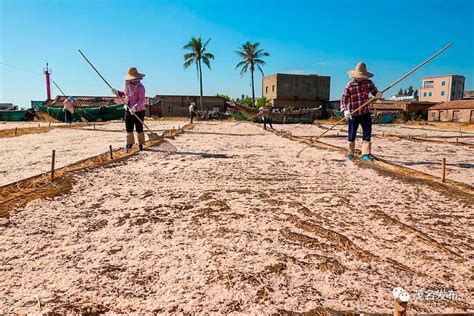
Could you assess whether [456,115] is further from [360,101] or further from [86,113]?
[86,113]

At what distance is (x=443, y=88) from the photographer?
53.6 m

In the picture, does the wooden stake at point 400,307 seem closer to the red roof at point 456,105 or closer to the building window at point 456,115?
the red roof at point 456,105

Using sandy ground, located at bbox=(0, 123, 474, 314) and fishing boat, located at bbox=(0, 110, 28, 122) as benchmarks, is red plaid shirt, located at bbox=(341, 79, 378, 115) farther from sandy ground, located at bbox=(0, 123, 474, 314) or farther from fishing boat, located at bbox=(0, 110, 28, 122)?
fishing boat, located at bbox=(0, 110, 28, 122)

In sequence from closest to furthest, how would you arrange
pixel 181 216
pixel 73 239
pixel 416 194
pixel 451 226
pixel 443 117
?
1. pixel 73 239
2. pixel 451 226
3. pixel 181 216
4. pixel 416 194
5. pixel 443 117

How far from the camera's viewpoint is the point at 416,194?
341 cm

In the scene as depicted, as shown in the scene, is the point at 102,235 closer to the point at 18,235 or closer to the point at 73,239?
the point at 73,239

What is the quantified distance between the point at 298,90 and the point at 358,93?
32.8m

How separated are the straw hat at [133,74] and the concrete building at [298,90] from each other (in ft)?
103

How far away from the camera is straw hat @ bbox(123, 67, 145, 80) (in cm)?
652

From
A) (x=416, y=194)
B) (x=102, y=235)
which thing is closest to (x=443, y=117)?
(x=416, y=194)

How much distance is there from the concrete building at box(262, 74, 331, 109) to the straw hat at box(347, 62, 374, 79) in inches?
1246

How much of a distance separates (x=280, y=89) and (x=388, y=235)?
35.9m


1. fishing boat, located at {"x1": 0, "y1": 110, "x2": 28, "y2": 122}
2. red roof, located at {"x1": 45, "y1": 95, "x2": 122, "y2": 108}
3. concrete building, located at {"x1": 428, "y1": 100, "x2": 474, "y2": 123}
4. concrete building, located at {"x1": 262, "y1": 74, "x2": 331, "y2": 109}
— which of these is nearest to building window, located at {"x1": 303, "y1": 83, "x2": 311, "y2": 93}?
concrete building, located at {"x1": 262, "y1": 74, "x2": 331, "y2": 109}

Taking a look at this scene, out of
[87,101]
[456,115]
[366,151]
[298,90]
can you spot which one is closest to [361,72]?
[366,151]
